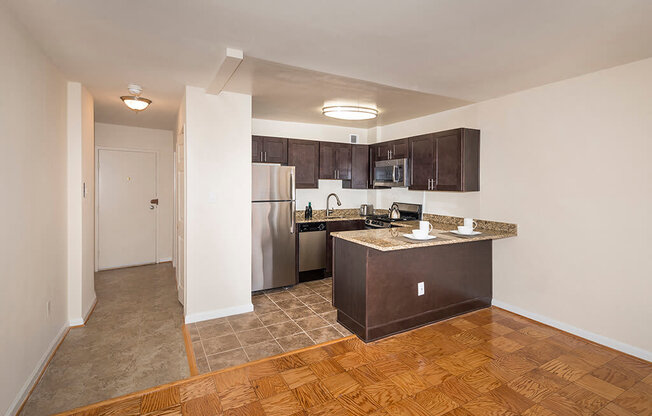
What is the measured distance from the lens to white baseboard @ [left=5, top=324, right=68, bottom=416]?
2.05 metres

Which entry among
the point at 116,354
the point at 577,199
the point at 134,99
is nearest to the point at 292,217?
the point at 134,99

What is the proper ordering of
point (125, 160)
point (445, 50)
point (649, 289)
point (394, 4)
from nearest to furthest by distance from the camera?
point (394, 4) → point (445, 50) → point (649, 289) → point (125, 160)

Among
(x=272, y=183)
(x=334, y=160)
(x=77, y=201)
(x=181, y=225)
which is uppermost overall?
(x=334, y=160)

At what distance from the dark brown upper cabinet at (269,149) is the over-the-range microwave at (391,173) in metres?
1.49

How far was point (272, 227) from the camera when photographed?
4.36 m

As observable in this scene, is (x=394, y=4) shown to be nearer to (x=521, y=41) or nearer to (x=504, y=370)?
(x=521, y=41)

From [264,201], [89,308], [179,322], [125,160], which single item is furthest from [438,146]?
[125,160]

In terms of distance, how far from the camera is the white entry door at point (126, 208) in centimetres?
566

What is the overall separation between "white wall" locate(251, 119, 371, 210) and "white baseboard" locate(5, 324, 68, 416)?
11.1 feet

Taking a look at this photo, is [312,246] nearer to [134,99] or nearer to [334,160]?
[334,160]

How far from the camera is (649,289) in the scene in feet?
8.89

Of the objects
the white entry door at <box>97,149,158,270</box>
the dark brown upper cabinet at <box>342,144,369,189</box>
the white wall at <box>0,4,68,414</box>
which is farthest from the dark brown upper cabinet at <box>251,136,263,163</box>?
the white entry door at <box>97,149,158,270</box>

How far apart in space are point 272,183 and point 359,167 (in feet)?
5.84

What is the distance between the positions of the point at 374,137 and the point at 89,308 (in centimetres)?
474
